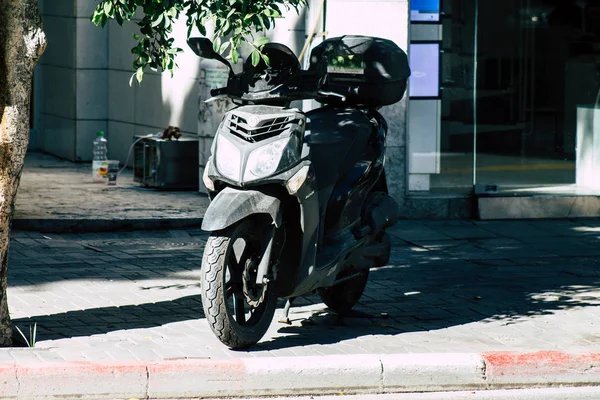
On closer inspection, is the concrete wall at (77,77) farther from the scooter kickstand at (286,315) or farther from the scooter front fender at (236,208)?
the scooter front fender at (236,208)


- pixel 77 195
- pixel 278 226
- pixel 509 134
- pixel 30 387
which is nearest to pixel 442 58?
pixel 509 134

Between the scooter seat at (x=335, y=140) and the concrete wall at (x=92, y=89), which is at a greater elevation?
the concrete wall at (x=92, y=89)

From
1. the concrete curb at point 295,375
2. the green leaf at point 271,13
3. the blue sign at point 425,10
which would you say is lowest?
the concrete curb at point 295,375

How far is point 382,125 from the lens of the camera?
7.76 m

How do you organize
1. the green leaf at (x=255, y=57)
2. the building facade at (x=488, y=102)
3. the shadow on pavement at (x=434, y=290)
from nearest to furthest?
the green leaf at (x=255, y=57)
the shadow on pavement at (x=434, y=290)
the building facade at (x=488, y=102)

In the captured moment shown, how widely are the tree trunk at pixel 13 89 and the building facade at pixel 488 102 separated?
18.1 feet

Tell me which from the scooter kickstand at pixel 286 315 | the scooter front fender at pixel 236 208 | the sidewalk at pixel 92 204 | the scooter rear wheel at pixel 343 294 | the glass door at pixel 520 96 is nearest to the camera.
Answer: the scooter front fender at pixel 236 208

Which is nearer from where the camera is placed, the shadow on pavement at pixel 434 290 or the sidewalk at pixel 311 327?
the sidewalk at pixel 311 327

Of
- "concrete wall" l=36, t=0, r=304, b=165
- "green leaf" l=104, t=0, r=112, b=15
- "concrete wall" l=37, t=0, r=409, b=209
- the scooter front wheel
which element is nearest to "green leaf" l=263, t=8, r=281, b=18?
"green leaf" l=104, t=0, r=112, b=15

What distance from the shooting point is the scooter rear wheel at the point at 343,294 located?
7.52 m

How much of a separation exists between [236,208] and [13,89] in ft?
4.55

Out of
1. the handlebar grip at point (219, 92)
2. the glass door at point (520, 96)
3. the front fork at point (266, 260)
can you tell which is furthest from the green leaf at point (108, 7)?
the glass door at point (520, 96)

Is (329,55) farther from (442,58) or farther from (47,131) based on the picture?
(47,131)

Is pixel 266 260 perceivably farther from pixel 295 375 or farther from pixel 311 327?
pixel 311 327
